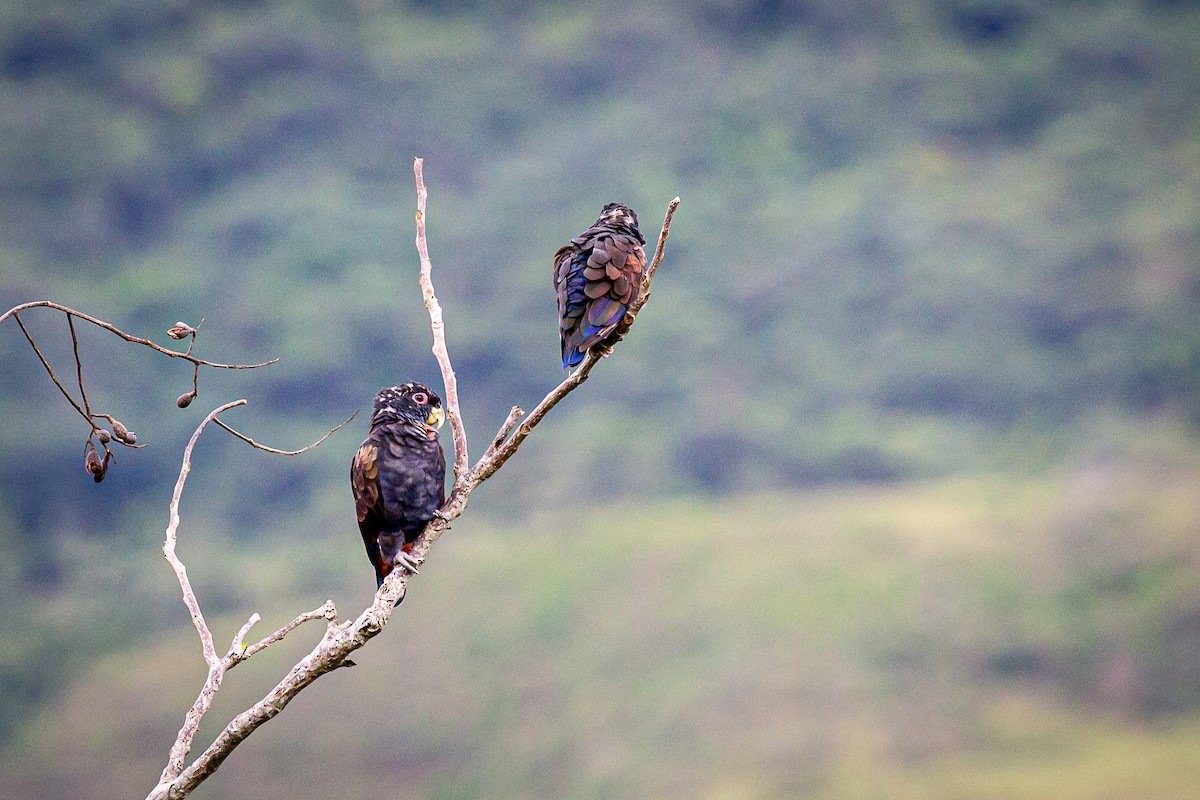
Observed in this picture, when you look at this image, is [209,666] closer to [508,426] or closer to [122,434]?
[122,434]

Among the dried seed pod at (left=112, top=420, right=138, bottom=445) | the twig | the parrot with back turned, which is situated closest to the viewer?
the dried seed pod at (left=112, top=420, right=138, bottom=445)

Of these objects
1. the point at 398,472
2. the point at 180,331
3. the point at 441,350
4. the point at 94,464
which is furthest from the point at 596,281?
the point at 94,464

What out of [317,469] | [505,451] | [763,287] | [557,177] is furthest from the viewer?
[557,177]

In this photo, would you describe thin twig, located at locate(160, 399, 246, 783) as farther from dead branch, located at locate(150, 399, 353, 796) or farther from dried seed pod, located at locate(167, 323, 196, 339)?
dried seed pod, located at locate(167, 323, 196, 339)

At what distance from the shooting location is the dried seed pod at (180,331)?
414 centimetres

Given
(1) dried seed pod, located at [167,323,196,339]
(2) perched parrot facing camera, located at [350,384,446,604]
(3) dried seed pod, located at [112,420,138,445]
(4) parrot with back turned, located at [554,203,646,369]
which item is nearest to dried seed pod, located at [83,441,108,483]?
(3) dried seed pod, located at [112,420,138,445]

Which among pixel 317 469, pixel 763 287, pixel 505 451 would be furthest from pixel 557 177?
pixel 505 451

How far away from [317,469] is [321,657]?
28334mm

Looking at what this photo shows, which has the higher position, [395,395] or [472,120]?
[472,120]

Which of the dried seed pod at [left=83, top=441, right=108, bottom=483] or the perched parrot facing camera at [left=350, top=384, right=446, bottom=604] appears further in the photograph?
the perched parrot facing camera at [left=350, top=384, right=446, bottom=604]

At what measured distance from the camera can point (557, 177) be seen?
39.3m

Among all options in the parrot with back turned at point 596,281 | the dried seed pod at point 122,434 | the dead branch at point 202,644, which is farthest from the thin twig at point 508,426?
the parrot with back turned at point 596,281

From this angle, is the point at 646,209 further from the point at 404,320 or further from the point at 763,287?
the point at 404,320

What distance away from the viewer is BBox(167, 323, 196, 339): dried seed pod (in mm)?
4145
